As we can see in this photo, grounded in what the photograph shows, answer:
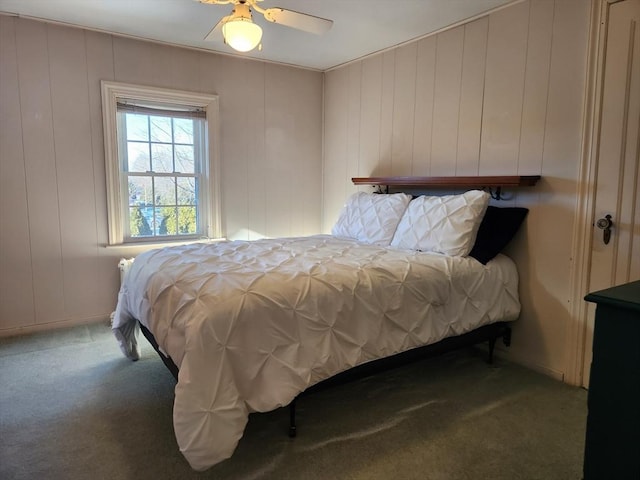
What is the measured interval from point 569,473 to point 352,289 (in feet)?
3.97

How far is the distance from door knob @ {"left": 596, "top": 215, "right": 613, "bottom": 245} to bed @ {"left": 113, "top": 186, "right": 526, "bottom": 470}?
0.46 meters

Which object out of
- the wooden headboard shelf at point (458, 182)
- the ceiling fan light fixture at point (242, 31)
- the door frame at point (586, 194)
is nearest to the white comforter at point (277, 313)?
the door frame at point (586, 194)

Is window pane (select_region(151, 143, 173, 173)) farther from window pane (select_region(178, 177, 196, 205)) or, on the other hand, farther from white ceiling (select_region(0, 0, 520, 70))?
white ceiling (select_region(0, 0, 520, 70))

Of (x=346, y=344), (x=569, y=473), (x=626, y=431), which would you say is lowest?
(x=569, y=473)

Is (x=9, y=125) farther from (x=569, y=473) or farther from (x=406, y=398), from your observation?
(x=569, y=473)

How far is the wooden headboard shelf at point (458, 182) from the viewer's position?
8.80 feet

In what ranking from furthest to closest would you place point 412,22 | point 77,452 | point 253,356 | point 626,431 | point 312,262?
point 412,22 < point 312,262 < point 77,452 < point 253,356 < point 626,431

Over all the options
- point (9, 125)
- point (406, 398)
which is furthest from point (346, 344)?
point (9, 125)

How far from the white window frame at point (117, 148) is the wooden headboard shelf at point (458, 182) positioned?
142 centimetres

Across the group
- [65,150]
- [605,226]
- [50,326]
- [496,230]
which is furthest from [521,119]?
[50,326]

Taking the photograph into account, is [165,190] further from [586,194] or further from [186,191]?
[586,194]

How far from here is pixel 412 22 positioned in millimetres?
3166

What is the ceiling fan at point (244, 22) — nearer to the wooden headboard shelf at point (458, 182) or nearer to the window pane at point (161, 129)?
the wooden headboard shelf at point (458, 182)

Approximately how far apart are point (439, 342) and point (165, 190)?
9.20 feet
